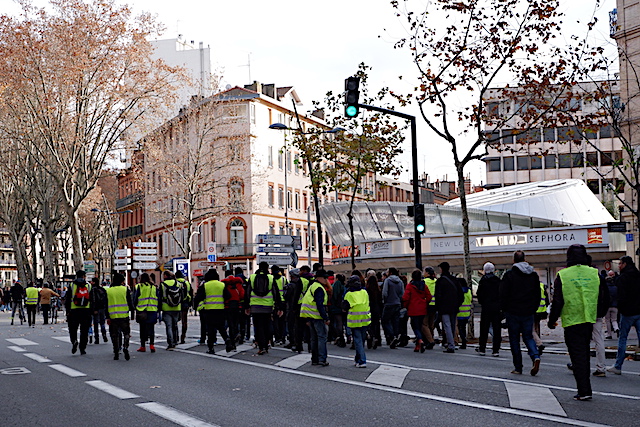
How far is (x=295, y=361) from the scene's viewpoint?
16.8 meters

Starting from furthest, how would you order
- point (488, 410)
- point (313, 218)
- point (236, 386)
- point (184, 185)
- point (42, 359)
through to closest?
point (313, 218)
point (184, 185)
point (42, 359)
point (236, 386)
point (488, 410)

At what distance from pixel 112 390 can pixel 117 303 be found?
5.72m

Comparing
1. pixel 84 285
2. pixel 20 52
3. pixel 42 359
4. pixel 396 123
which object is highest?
pixel 20 52

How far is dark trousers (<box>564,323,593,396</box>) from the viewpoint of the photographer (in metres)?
10.7

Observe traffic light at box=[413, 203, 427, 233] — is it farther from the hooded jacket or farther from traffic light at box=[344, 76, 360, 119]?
the hooded jacket

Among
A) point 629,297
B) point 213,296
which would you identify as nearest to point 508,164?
point 213,296

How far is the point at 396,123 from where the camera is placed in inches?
1291

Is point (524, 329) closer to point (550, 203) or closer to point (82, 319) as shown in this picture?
point (82, 319)

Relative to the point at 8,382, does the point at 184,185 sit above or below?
above

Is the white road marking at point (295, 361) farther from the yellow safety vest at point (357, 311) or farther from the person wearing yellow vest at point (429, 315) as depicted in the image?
the person wearing yellow vest at point (429, 315)

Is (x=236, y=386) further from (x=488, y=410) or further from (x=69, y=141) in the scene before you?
(x=69, y=141)

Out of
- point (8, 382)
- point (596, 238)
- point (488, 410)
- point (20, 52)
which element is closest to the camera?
point (488, 410)

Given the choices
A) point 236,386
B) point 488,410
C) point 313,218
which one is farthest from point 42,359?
point 313,218

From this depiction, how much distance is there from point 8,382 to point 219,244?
59954 millimetres
